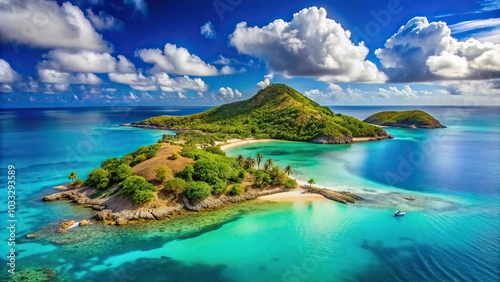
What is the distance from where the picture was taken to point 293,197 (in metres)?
55.9

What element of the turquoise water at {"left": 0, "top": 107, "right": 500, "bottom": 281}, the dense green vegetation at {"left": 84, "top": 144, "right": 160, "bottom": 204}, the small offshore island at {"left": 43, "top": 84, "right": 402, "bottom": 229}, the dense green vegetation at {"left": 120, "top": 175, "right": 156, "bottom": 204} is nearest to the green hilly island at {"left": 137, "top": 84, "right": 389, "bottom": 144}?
the turquoise water at {"left": 0, "top": 107, "right": 500, "bottom": 281}

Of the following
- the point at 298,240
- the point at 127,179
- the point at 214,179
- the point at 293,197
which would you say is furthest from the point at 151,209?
the point at 293,197

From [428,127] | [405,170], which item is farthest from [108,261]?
[428,127]

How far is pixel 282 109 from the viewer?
181m

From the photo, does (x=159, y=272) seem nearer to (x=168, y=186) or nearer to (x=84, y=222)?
(x=84, y=222)

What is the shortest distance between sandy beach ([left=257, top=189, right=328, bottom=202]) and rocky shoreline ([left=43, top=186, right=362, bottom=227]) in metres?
1.02

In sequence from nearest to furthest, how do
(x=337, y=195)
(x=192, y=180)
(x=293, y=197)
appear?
(x=192, y=180), (x=293, y=197), (x=337, y=195)

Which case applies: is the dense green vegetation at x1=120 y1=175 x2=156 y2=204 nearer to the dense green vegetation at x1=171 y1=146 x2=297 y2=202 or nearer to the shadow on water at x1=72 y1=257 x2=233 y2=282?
the dense green vegetation at x1=171 y1=146 x2=297 y2=202

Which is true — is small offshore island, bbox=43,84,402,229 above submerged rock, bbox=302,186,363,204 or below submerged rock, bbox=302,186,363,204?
above

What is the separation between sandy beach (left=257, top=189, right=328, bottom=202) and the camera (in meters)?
55.0

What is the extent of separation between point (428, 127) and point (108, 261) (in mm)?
213676

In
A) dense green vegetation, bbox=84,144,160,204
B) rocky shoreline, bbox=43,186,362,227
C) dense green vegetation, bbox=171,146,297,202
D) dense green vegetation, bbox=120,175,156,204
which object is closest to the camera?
rocky shoreline, bbox=43,186,362,227

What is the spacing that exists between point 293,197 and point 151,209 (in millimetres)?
25156

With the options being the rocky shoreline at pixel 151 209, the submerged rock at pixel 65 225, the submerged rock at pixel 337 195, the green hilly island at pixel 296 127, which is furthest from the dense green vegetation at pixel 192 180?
the green hilly island at pixel 296 127
